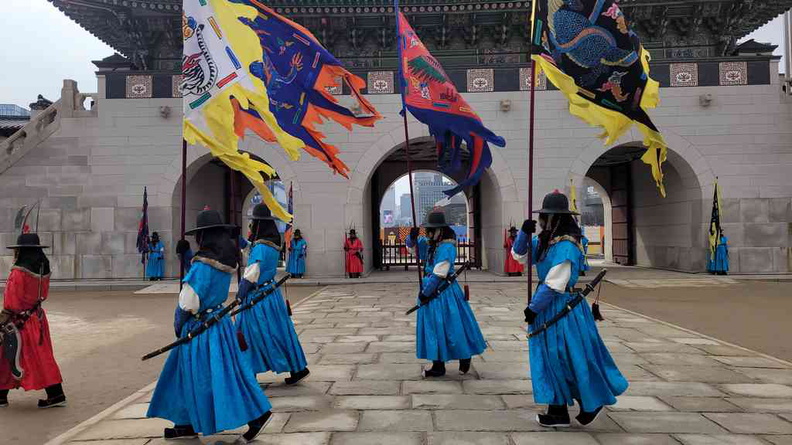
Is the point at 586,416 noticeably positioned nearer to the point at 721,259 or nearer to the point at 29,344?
the point at 29,344

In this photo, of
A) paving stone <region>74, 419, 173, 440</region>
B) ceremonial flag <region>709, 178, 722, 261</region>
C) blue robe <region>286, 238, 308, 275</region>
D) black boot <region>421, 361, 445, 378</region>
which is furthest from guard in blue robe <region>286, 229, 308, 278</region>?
ceremonial flag <region>709, 178, 722, 261</region>

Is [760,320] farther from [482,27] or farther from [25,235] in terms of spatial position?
[482,27]

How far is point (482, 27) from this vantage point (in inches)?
591

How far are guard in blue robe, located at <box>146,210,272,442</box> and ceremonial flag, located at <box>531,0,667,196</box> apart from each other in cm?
303

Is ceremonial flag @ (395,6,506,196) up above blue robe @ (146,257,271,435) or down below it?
above

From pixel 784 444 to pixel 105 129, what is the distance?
1586cm

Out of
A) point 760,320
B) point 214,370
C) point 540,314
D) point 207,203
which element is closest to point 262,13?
point 214,370

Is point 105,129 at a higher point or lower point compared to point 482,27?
lower

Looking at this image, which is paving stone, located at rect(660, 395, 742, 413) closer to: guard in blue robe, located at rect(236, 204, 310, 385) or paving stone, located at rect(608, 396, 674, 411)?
paving stone, located at rect(608, 396, 674, 411)

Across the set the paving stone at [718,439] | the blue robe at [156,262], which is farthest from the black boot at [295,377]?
the blue robe at [156,262]

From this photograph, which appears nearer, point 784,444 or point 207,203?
point 784,444

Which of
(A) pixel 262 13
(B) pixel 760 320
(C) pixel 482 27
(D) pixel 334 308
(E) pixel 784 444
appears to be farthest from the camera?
(C) pixel 482 27

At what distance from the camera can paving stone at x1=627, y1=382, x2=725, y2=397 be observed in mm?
4094

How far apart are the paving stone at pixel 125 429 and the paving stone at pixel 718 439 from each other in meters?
3.46
